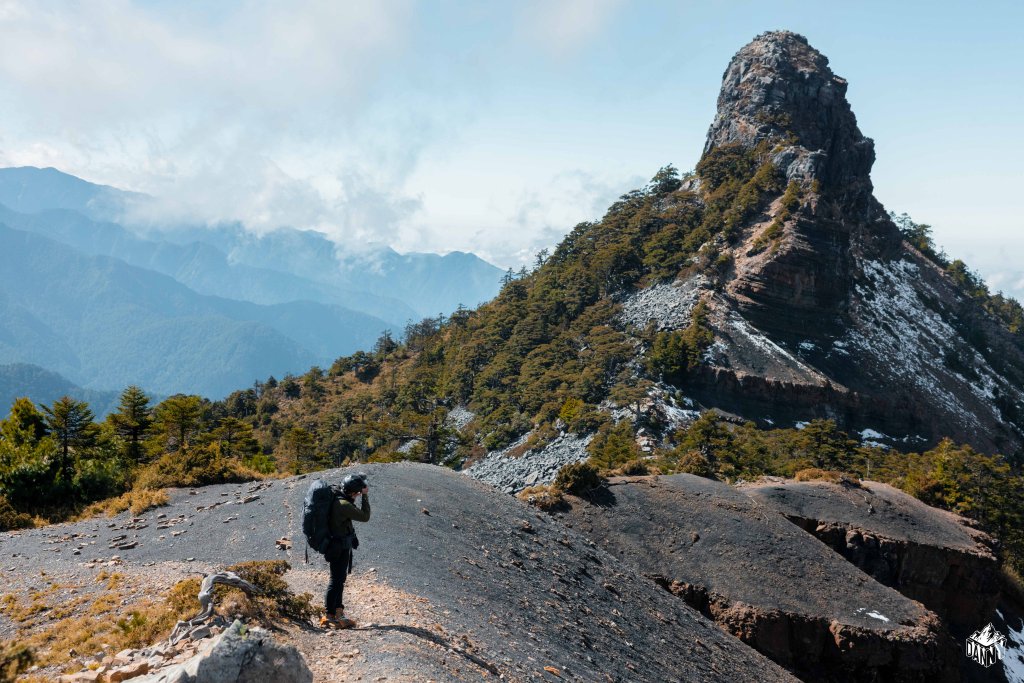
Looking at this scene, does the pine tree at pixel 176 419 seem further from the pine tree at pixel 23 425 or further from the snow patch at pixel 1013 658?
the snow patch at pixel 1013 658

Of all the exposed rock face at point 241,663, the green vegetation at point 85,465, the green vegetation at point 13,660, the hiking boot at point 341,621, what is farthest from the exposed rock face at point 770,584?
the exposed rock face at point 241,663

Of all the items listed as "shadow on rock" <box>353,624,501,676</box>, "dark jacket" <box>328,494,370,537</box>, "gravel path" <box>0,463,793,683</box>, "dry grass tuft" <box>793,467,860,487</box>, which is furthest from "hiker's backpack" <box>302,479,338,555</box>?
"dry grass tuft" <box>793,467,860,487</box>

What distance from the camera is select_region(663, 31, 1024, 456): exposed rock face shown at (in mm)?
58375

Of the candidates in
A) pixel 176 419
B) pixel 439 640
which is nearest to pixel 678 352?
pixel 176 419

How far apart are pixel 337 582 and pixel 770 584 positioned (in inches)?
677

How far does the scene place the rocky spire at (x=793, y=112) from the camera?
90.4m

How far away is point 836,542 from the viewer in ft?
86.2

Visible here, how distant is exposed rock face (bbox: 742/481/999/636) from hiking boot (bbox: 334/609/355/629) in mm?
21831

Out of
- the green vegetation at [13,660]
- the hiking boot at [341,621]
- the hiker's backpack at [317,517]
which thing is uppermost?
the hiker's backpack at [317,517]

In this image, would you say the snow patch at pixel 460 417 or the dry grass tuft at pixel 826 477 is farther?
the snow patch at pixel 460 417

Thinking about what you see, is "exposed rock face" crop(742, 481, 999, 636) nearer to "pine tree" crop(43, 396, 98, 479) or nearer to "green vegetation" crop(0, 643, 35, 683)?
"green vegetation" crop(0, 643, 35, 683)

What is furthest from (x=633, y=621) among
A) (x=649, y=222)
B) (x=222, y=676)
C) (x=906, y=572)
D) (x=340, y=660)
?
(x=649, y=222)

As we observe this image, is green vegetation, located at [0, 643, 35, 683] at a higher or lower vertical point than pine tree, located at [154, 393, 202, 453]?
lower

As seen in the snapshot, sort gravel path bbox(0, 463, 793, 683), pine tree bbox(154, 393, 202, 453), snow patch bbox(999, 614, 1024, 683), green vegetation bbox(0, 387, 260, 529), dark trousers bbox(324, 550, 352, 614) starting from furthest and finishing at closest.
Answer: pine tree bbox(154, 393, 202, 453) < snow patch bbox(999, 614, 1024, 683) < green vegetation bbox(0, 387, 260, 529) < gravel path bbox(0, 463, 793, 683) < dark trousers bbox(324, 550, 352, 614)
